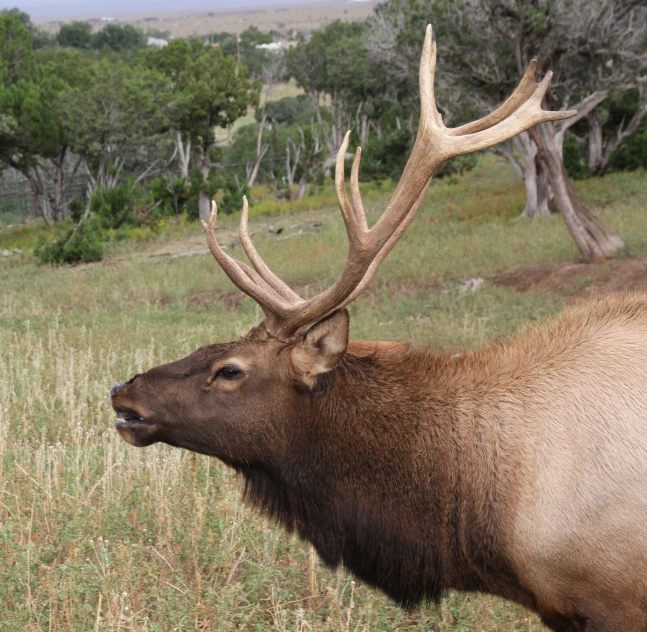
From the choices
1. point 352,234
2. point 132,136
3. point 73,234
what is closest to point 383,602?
point 352,234

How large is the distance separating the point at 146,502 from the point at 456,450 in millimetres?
2244

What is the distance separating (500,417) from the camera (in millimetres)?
3482

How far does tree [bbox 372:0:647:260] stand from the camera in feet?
46.4

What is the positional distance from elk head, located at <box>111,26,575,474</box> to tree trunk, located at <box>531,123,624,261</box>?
36.8ft

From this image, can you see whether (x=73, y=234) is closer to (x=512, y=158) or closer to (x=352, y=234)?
(x=512, y=158)

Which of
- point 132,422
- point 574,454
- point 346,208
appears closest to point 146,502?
point 132,422

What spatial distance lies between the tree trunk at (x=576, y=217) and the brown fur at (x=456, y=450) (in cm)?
1106

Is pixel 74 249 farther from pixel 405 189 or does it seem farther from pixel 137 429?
pixel 405 189

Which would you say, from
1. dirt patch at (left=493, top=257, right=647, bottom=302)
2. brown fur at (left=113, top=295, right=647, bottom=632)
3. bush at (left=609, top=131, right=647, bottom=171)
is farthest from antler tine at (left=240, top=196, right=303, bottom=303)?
bush at (left=609, top=131, right=647, bottom=171)

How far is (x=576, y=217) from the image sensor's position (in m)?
14.8

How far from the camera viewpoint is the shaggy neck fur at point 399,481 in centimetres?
342

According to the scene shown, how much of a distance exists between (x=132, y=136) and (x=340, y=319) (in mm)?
27429

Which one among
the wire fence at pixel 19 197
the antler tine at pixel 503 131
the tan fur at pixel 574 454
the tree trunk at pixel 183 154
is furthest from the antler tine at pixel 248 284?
the wire fence at pixel 19 197

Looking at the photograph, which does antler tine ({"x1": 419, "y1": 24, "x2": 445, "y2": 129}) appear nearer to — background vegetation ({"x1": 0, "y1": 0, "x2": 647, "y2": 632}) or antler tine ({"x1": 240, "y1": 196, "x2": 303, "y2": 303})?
antler tine ({"x1": 240, "y1": 196, "x2": 303, "y2": 303})
